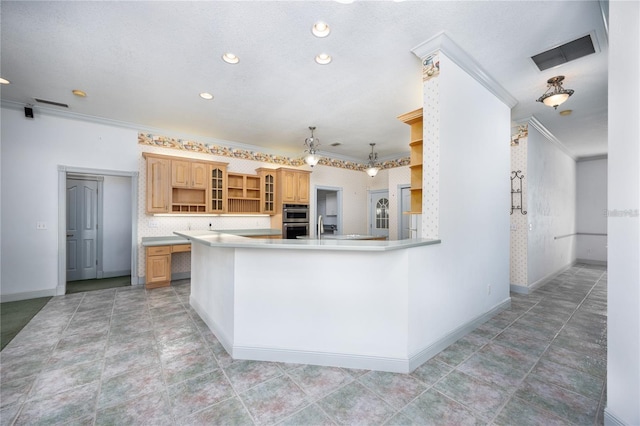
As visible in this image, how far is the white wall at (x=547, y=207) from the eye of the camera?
4430mm

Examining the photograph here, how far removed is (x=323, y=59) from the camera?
2.78 meters

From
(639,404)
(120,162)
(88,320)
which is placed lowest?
(88,320)

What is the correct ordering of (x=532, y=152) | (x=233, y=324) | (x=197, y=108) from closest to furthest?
(x=233, y=324), (x=197, y=108), (x=532, y=152)

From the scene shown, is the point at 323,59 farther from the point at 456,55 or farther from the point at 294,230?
the point at 294,230

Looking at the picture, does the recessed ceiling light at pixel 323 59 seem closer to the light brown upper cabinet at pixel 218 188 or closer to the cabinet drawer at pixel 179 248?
the light brown upper cabinet at pixel 218 188

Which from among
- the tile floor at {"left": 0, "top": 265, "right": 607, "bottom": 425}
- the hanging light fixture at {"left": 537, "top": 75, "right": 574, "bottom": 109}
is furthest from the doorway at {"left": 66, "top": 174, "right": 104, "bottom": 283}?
the hanging light fixture at {"left": 537, "top": 75, "right": 574, "bottom": 109}

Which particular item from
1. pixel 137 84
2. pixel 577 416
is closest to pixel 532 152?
pixel 577 416

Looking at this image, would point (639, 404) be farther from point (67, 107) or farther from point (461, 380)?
point (67, 107)

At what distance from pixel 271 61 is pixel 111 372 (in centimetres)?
322

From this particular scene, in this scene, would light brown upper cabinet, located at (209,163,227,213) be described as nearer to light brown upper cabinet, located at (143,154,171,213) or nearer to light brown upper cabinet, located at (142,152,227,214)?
light brown upper cabinet, located at (142,152,227,214)

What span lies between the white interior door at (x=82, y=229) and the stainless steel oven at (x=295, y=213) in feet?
13.0

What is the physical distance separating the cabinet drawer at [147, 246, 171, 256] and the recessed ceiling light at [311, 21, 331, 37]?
420 centimetres

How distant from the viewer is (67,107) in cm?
405

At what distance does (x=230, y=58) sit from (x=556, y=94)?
11.8 feet
